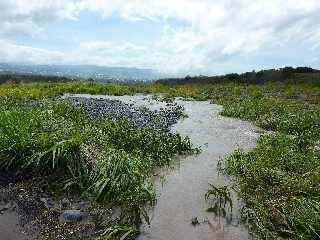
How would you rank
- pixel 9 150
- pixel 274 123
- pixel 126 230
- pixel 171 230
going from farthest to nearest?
1. pixel 274 123
2. pixel 9 150
3. pixel 171 230
4. pixel 126 230

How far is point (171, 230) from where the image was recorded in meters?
10.4

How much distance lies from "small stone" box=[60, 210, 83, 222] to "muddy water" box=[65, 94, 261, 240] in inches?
58.6

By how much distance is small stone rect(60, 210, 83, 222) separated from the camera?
34.3 feet

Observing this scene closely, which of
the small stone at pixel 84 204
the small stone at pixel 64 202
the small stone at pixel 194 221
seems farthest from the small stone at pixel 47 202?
the small stone at pixel 194 221

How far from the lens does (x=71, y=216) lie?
34.6ft

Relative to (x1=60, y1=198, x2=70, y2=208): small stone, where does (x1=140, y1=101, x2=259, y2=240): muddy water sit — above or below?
below

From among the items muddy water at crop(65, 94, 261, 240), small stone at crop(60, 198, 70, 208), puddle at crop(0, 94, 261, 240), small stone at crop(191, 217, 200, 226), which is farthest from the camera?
small stone at crop(60, 198, 70, 208)

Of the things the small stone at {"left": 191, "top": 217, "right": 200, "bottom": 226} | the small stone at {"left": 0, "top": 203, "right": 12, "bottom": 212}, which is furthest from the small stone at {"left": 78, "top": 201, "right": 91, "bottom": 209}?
the small stone at {"left": 191, "top": 217, "right": 200, "bottom": 226}

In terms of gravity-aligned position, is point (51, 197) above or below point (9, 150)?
below

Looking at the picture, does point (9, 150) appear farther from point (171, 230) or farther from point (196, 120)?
point (196, 120)

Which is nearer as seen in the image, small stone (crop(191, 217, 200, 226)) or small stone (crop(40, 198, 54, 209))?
small stone (crop(191, 217, 200, 226))

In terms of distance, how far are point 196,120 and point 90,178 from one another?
15.0 metres

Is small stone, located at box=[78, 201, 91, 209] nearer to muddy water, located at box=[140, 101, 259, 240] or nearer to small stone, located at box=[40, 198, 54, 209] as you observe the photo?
small stone, located at box=[40, 198, 54, 209]

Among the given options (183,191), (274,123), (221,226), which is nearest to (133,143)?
(183,191)
